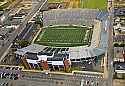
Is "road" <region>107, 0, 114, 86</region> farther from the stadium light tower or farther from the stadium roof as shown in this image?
the stadium roof

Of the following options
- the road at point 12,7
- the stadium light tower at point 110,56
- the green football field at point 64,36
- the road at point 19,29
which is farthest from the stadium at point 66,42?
the road at point 12,7

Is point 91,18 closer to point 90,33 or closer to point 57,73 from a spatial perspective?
point 90,33


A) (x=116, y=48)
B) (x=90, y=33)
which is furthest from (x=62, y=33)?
(x=116, y=48)

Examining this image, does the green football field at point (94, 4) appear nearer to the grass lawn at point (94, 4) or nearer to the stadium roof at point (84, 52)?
the grass lawn at point (94, 4)

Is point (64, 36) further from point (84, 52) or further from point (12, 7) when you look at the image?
point (12, 7)

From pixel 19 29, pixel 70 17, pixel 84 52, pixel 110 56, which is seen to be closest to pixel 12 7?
pixel 19 29

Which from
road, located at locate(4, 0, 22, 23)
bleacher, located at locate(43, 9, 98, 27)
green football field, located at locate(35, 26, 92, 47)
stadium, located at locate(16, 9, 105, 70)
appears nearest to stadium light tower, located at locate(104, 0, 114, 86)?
stadium, located at locate(16, 9, 105, 70)
